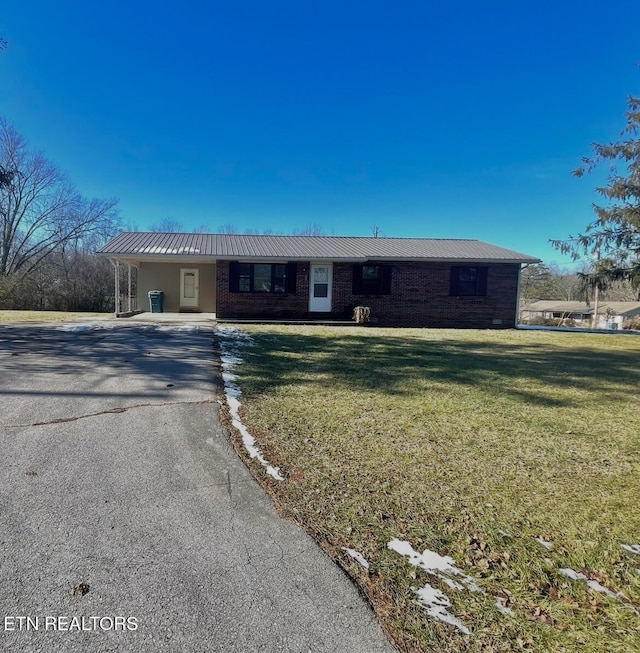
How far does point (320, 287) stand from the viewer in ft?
50.6

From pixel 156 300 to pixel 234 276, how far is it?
459 centimetres

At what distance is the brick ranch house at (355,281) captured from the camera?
14.8 m

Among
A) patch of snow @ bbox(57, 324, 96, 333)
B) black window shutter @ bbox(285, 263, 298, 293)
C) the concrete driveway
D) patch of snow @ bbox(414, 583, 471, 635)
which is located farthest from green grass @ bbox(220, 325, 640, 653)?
black window shutter @ bbox(285, 263, 298, 293)

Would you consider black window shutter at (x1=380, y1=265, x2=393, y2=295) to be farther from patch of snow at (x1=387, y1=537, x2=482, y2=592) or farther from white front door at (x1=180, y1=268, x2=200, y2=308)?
patch of snow at (x1=387, y1=537, x2=482, y2=592)

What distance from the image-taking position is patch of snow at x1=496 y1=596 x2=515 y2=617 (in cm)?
162

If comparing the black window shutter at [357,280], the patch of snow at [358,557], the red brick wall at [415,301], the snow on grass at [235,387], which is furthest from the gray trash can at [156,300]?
the patch of snow at [358,557]

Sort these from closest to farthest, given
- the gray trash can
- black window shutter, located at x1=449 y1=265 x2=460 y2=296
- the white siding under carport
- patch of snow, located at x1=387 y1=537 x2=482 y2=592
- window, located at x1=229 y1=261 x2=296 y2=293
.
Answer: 1. patch of snow, located at x1=387 y1=537 x2=482 y2=592
2. window, located at x1=229 y1=261 x2=296 y2=293
3. black window shutter, located at x1=449 y1=265 x2=460 y2=296
4. the gray trash can
5. the white siding under carport

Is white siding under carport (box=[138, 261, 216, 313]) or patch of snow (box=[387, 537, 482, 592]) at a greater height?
white siding under carport (box=[138, 261, 216, 313])

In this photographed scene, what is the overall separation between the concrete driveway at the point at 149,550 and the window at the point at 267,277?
1139 cm

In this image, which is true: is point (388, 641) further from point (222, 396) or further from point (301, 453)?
point (222, 396)

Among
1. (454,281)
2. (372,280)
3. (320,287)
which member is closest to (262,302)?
(320,287)

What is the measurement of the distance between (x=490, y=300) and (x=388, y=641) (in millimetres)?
15806

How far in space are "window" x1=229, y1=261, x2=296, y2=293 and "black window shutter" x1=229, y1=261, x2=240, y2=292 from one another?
0.41 ft

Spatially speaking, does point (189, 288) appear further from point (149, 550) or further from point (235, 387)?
point (149, 550)
